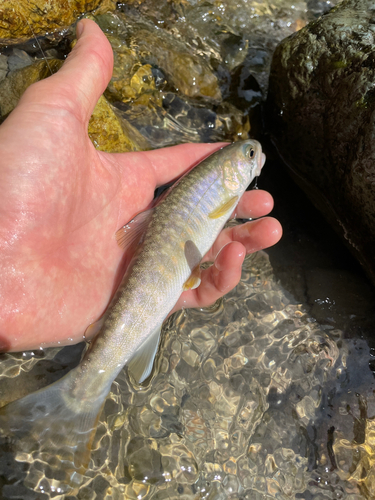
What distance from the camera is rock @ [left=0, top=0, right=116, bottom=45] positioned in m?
4.47

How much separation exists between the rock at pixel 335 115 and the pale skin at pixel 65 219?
1221 millimetres

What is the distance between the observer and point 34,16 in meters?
4.64

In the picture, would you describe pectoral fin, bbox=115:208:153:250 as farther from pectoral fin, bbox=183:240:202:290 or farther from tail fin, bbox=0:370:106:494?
tail fin, bbox=0:370:106:494

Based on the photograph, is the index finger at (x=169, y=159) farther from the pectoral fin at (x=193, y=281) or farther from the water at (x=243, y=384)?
the pectoral fin at (x=193, y=281)

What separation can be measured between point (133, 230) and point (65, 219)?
61 centimetres

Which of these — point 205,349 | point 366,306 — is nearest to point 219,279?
point 205,349

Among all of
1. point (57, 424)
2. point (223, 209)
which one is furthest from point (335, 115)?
point (57, 424)

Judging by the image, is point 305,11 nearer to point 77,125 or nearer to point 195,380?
point 77,125

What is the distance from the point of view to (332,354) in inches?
154

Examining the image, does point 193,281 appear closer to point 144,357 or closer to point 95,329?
point 144,357

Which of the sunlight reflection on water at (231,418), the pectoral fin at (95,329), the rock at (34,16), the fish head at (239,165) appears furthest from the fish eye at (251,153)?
the rock at (34,16)

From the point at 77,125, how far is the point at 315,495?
379 centimetres

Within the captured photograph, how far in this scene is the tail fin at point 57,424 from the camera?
2.68 metres

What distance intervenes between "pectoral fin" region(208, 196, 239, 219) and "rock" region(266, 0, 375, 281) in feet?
4.51
